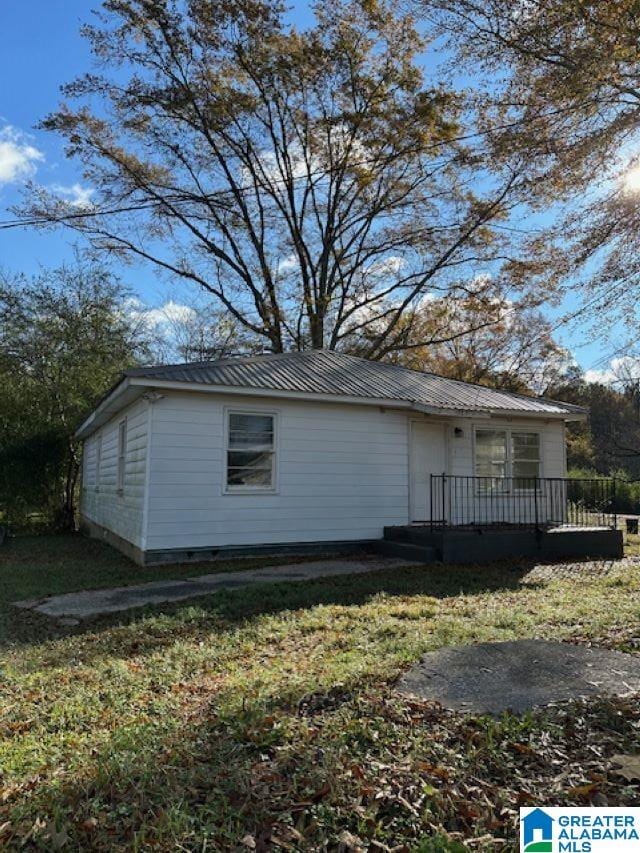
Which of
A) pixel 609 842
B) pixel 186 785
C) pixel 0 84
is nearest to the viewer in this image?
pixel 609 842

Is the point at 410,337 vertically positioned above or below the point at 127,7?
below

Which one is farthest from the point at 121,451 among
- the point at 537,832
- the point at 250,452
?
the point at 537,832

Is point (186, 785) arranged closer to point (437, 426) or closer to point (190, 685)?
point (190, 685)

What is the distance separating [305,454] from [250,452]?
0.99m

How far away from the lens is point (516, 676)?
364cm

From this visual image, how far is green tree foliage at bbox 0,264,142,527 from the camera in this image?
15.9 metres

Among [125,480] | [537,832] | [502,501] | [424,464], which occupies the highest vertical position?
[424,464]

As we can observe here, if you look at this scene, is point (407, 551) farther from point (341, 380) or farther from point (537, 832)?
point (537, 832)

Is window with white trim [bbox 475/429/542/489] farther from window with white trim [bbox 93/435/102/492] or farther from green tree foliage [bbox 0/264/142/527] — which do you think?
green tree foliage [bbox 0/264/142/527]

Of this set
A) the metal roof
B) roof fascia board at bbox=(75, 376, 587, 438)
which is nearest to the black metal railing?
roof fascia board at bbox=(75, 376, 587, 438)

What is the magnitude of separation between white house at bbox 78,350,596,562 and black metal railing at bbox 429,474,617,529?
0.03 metres

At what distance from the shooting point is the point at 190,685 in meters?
3.82

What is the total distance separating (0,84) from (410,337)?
54.1ft

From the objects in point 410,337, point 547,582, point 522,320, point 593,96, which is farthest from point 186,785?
point 522,320
